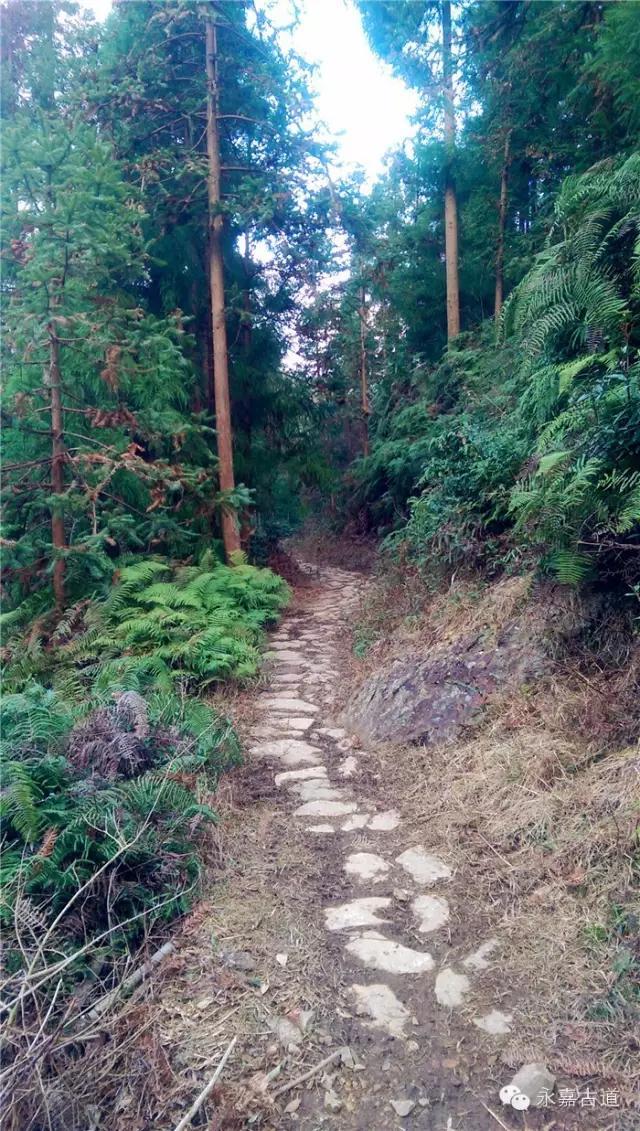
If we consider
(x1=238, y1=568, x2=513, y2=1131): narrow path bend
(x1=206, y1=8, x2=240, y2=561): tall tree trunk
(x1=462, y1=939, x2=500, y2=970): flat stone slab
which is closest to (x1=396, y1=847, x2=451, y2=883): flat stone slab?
(x1=238, y1=568, x2=513, y2=1131): narrow path bend

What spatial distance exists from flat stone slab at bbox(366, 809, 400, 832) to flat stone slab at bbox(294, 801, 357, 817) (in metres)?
0.17

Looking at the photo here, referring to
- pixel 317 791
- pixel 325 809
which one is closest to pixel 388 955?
pixel 325 809

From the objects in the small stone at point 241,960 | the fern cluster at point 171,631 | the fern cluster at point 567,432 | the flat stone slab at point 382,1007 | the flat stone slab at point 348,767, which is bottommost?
the flat stone slab at point 382,1007

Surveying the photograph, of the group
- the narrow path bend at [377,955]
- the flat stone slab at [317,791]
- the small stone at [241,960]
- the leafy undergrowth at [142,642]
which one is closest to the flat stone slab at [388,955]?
the narrow path bend at [377,955]

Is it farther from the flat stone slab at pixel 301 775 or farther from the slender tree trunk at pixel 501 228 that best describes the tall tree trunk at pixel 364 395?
the flat stone slab at pixel 301 775

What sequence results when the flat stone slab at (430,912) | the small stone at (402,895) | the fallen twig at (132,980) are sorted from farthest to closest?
the small stone at (402,895)
the flat stone slab at (430,912)
the fallen twig at (132,980)

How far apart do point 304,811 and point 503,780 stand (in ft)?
3.80

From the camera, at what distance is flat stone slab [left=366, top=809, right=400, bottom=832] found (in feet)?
12.1

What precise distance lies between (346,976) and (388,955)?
208 mm

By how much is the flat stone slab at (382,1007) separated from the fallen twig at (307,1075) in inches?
7.7

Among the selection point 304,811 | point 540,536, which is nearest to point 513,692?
point 540,536

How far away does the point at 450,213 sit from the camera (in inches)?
444

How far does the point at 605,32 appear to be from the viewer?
622cm

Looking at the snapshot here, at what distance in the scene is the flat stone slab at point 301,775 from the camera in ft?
14.1
